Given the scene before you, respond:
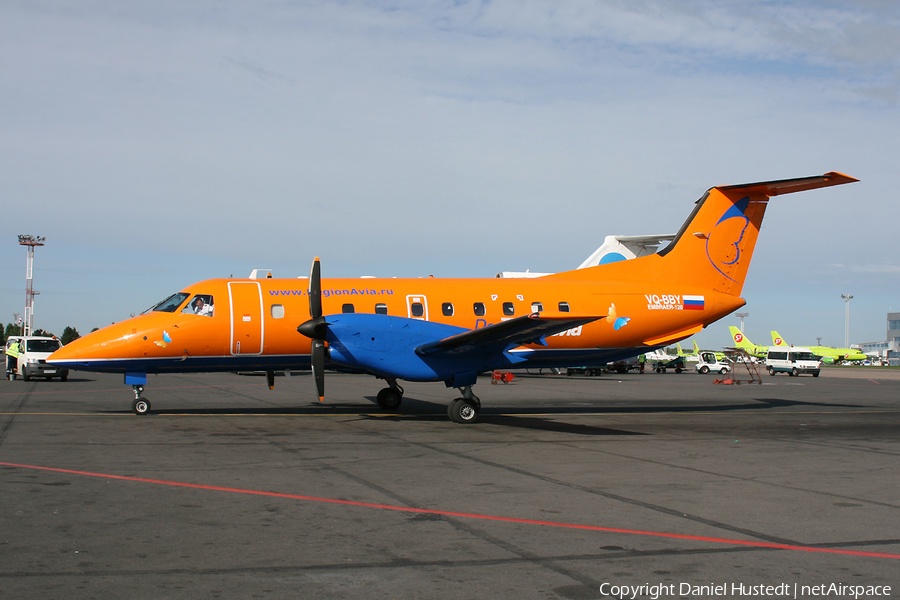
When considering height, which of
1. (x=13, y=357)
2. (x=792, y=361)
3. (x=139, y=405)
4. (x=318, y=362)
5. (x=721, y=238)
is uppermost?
(x=721, y=238)

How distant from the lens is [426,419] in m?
16.8

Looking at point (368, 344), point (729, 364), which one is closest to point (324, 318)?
point (368, 344)

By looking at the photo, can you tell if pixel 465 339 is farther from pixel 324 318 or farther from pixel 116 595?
pixel 116 595

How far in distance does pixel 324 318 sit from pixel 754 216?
12782 millimetres

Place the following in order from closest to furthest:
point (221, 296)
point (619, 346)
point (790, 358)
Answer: point (221, 296) → point (619, 346) → point (790, 358)

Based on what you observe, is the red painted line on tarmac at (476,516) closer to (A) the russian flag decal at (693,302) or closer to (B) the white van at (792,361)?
(A) the russian flag decal at (693,302)

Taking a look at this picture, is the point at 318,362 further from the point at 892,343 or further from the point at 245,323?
the point at 892,343

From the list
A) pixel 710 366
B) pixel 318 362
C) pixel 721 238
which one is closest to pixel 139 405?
pixel 318 362

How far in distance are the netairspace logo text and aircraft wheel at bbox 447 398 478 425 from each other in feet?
35.4

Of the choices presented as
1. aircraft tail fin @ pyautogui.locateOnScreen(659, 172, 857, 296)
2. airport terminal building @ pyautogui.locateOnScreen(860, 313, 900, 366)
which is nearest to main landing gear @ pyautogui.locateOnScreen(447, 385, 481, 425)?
aircraft tail fin @ pyautogui.locateOnScreen(659, 172, 857, 296)

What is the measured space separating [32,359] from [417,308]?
75.0 ft

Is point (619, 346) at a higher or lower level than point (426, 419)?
higher

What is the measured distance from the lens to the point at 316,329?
1507cm

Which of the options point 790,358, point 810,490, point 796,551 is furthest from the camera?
point 790,358
